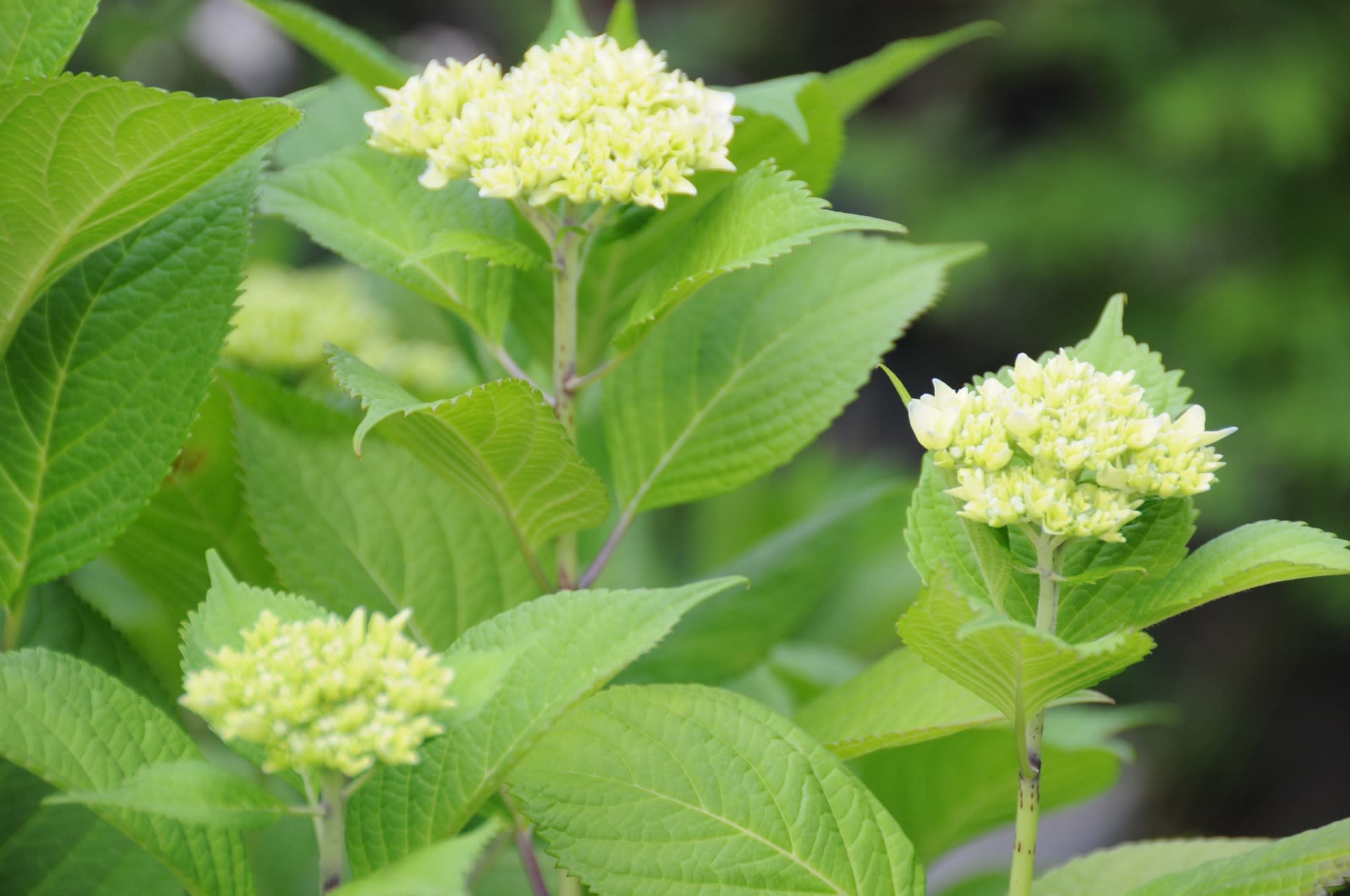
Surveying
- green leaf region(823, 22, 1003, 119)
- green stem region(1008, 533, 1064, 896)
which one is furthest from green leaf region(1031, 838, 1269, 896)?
green leaf region(823, 22, 1003, 119)

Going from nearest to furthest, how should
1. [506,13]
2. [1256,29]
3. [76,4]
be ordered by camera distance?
[76,4], [1256,29], [506,13]

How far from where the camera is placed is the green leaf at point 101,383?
564 millimetres

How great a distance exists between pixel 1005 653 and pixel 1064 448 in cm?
8

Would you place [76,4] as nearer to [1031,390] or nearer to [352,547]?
[352,547]

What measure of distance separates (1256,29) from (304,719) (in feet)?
12.7

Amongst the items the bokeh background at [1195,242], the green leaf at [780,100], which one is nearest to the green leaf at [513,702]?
the green leaf at [780,100]

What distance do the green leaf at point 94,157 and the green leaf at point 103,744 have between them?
0.18 meters

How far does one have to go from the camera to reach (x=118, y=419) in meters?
0.57

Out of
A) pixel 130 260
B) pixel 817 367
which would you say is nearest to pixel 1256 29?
pixel 817 367

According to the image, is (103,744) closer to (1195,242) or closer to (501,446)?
(501,446)

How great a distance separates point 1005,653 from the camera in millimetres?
456

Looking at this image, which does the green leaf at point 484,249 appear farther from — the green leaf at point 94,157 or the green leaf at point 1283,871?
the green leaf at point 1283,871

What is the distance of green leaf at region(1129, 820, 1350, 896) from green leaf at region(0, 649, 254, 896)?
0.37 metres

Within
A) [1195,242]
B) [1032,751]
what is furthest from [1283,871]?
[1195,242]
